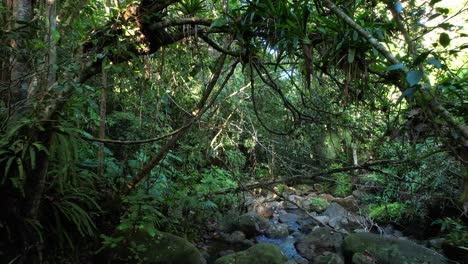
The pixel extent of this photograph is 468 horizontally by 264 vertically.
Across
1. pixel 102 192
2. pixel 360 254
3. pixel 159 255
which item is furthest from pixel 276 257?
pixel 102 192

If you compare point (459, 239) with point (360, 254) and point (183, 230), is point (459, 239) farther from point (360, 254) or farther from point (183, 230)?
point (183, 230)

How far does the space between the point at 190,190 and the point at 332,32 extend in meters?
3.44

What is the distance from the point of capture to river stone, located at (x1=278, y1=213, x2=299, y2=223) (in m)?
8.88

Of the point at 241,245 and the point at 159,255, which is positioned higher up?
the point at 159,255

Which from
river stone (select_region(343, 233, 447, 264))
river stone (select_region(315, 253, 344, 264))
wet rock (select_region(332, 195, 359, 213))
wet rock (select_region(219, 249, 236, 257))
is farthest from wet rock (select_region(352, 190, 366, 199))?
wet rock (select_region(219, 249, 236, 257))

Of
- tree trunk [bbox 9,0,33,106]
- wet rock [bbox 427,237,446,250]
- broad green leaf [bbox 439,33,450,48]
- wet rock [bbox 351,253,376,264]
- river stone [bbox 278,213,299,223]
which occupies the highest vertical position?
tree trunk [bbox 9,0,33,106]

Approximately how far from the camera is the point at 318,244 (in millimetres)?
6801

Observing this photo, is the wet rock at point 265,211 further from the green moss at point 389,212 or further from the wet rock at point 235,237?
the green moss at point 389,212

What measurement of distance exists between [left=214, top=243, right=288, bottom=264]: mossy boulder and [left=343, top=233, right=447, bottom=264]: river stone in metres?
1.38

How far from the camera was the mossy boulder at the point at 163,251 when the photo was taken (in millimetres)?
3949

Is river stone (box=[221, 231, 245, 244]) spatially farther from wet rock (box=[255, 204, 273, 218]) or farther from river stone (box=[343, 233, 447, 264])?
river stone (box=[343, 233, 447, 264])

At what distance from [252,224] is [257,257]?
2404 millimetres

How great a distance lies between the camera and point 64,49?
12.2ft

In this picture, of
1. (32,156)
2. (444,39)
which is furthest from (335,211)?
(444,39)
